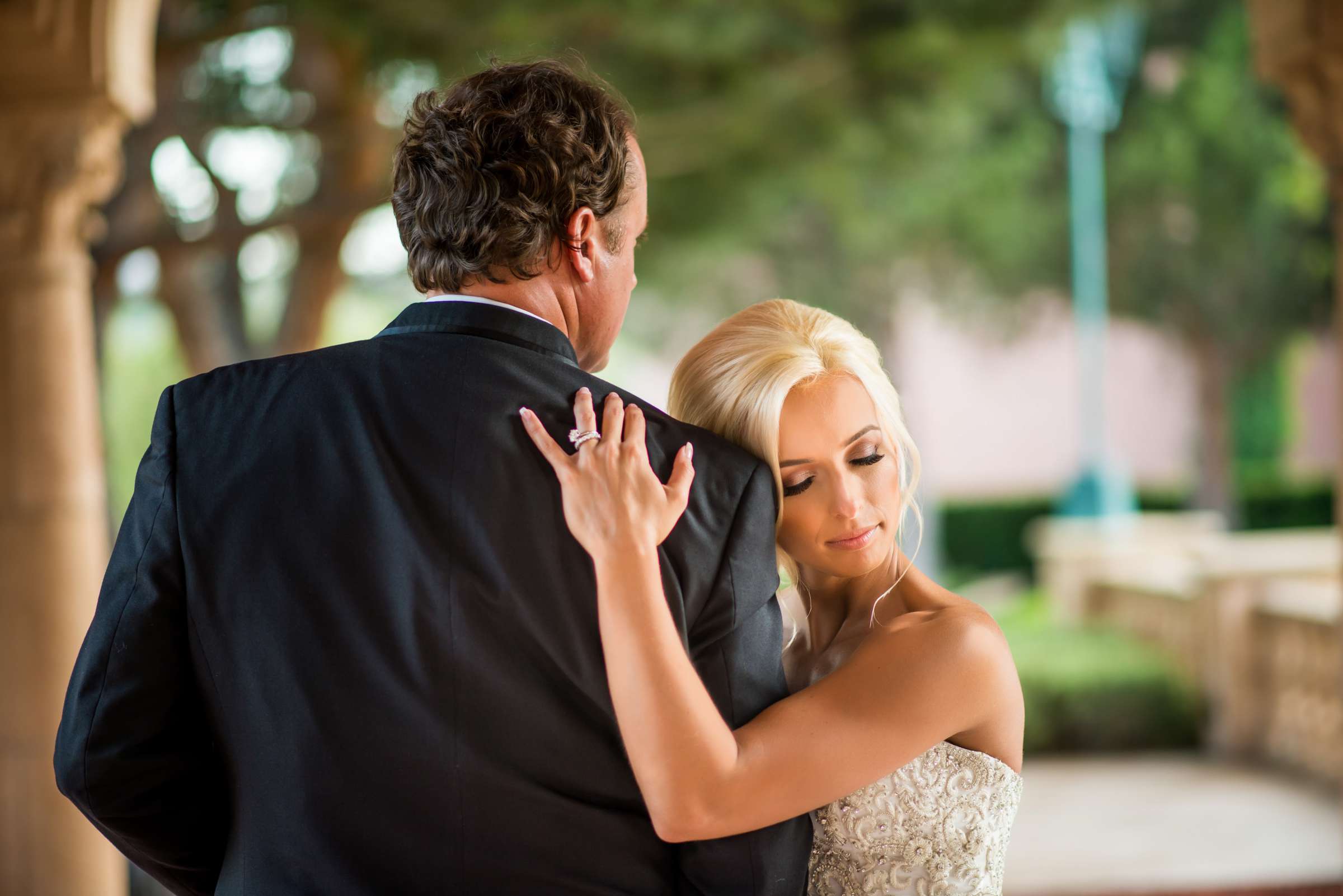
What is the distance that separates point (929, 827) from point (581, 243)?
1184mm

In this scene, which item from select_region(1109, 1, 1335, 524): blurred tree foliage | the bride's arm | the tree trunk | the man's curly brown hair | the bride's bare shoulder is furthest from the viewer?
the tree trunk

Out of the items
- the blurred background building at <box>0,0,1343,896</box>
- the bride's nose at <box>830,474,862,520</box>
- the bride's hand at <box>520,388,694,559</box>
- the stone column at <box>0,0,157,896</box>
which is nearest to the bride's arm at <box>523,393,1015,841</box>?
the bride's hand at <box>520,388,694,559</box>

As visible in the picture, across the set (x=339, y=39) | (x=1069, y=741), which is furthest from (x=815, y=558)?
(x=1069, y=741)

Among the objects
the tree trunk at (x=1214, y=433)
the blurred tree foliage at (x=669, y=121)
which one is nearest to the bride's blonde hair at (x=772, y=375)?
the blurred tree foliage at (x=669, y=121)

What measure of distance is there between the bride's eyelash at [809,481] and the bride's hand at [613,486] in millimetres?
508

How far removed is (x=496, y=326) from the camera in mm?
1715

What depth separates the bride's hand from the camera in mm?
1593

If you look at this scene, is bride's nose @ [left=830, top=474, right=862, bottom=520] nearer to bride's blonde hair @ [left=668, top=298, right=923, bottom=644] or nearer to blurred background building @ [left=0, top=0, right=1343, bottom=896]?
bride's blonde hair @ [left=668, top=298, right=923, bottom=644]

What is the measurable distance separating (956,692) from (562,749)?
701 mm

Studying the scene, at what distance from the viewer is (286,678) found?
1675mm

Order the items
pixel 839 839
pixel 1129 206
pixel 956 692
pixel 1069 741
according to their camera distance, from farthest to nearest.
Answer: pixel 1129 206 < pixel 1069 741 < pixel 839 839 < pixel 956 692

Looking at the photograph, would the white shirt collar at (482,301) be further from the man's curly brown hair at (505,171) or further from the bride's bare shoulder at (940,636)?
the bride's bare shoulder at (940,636)

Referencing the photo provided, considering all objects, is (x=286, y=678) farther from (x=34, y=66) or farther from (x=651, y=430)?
(x=34, y=66)

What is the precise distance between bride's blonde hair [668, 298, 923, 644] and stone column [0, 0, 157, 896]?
2.90m
